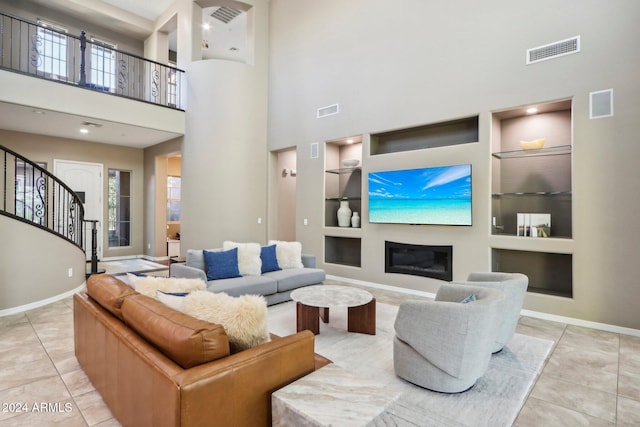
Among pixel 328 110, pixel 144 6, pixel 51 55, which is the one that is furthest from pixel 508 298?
pixel 51 55

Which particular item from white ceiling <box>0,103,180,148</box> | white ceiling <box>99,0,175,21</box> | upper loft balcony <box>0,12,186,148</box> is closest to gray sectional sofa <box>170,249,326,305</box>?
upper loft balcony <box>0,12,186,148</box>

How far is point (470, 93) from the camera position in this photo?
483 centimetres

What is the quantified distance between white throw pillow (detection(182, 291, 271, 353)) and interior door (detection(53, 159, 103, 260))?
760cm

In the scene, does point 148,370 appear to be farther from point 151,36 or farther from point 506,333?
point 151,36

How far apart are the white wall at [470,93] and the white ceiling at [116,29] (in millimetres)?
2324

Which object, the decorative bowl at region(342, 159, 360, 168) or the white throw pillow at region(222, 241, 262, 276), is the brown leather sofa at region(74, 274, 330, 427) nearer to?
the white throw pillow at region(222, 241, 262, 276)

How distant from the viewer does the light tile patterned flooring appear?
2.19 m

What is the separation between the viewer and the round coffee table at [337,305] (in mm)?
3480

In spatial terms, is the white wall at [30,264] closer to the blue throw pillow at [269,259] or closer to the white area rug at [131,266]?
the white area rug at [131,266]

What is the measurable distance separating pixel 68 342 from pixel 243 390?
2.90 metres

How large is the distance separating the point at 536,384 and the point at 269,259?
3.47 metres

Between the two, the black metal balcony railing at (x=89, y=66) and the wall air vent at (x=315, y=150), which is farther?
the black metal balcony railing at (x=89, y=66)

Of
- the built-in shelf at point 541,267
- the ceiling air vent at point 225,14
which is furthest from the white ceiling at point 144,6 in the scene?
the built-in shelf at point 541,267

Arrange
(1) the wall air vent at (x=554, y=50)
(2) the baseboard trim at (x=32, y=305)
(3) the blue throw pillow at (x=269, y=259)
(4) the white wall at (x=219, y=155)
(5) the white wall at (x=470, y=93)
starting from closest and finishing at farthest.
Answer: (5) the white wall at (x=470, y=93)
(1) the wall air vent at (x=554, y=50)
(2) the baseboard trim at (x=32, y=305)
(3) the blue throw pillow at (x=269, y=259)
(4) the white wall at (x=219, y=155)
